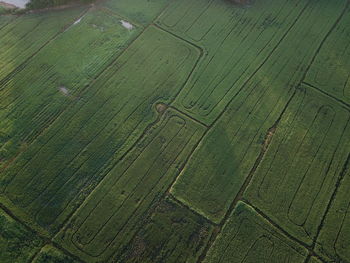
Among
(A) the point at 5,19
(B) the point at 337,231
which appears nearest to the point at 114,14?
(A) the point at 5,19

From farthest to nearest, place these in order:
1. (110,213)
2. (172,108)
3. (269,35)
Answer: (269,35), (172,108), (110,213)

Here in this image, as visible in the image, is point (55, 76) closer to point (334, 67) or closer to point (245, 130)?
point (245, 130)

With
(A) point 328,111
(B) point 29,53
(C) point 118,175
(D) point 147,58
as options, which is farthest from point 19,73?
(A) point 328,111

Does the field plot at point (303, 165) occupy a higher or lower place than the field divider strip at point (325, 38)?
lower

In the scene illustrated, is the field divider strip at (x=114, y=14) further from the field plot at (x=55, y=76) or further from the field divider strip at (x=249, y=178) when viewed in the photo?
the field divider strip at (x=249, y=178)

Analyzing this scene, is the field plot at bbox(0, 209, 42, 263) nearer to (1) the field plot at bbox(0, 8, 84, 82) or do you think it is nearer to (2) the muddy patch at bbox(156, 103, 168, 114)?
(1) the field plot at bbox(0, 8, 84, 82)

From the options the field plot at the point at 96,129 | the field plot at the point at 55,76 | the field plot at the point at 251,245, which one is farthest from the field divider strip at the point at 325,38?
the field plot at the point at 55,76

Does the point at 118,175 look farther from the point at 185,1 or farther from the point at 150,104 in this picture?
the point at 185,1
